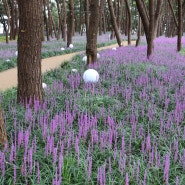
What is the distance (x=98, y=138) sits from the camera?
4418 mm

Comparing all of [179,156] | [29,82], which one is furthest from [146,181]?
[29,82]

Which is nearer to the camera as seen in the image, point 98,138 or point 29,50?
point 98,138

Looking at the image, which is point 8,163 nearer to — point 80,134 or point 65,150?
point 65,150

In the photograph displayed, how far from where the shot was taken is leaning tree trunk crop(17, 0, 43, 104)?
588cm

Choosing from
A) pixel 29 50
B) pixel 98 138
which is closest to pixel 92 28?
pixel 29 50

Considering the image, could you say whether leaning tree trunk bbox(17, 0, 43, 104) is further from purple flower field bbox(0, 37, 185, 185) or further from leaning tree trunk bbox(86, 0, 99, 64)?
leaning tree trunk bbox(86, 0, 99, 64)

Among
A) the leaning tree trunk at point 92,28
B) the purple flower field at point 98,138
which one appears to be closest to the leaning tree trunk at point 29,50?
the purple flower field at point 98,138

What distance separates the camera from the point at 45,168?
3.48 m

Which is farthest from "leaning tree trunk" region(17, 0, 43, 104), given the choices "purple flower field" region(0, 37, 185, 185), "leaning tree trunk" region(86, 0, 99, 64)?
"leaning tree trunk" region(86, 0, 99, 64)

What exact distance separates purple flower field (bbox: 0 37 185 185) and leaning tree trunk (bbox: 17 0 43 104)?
1.08 feet

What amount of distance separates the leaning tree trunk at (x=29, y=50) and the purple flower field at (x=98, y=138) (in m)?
0.33

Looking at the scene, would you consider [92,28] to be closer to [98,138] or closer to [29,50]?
[29,50]

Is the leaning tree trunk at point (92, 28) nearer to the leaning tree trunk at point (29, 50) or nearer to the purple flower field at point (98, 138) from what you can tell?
the purple flower field at point (98, 138)

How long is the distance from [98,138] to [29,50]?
2.52 metres
